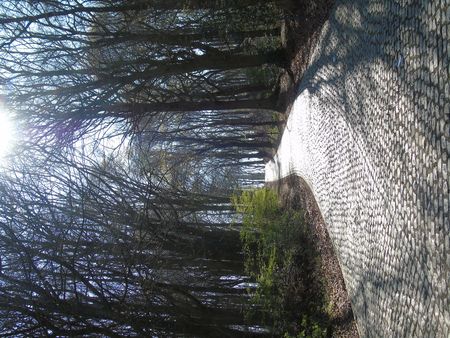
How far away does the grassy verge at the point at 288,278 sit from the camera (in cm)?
822

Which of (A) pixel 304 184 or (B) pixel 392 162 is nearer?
(B) pixel 392 162

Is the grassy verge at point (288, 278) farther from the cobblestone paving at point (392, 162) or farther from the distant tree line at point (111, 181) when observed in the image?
the cobblestone paving at point (392, 162)

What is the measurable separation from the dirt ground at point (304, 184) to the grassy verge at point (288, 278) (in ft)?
1.12

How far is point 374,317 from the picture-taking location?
455cm

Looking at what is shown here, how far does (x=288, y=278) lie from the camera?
9.20 meters

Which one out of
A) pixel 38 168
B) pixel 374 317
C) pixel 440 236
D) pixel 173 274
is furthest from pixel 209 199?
pixel 440 236

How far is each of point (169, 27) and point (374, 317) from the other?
264 inches

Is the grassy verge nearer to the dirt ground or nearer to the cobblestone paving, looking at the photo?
the dirt ground

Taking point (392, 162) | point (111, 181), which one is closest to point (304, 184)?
point (111, 181)

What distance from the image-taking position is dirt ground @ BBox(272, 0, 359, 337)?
6.91 meters

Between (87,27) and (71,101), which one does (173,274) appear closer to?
(71,101)

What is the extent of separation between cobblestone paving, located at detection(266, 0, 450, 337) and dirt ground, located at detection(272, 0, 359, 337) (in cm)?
102

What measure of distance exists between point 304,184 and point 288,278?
2.29 m

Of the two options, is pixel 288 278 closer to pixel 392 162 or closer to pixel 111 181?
pixel 111 181
